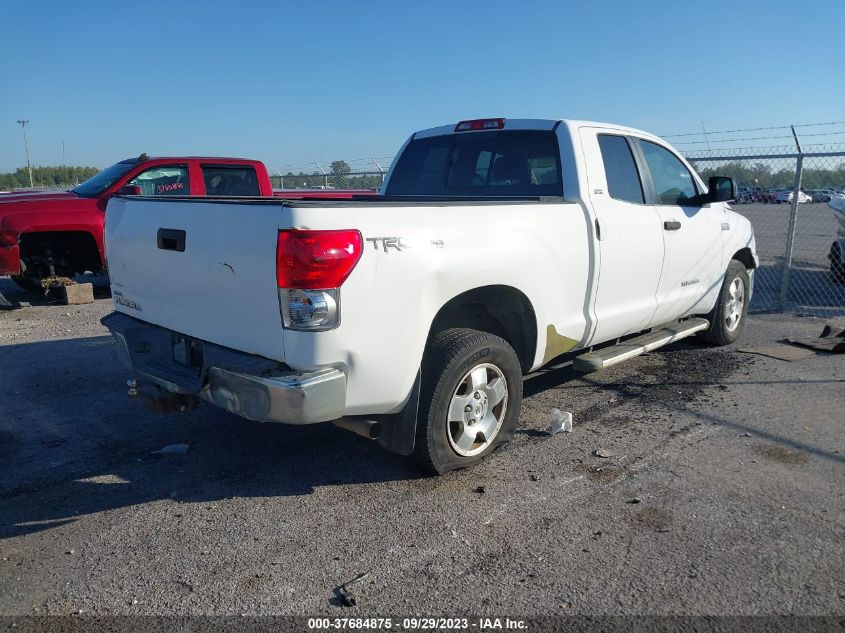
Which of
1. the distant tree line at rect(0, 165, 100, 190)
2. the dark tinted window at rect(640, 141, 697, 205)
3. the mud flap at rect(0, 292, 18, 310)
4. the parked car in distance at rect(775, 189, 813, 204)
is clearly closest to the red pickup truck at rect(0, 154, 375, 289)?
the mud flap at rect(0, 292, 18, 310)

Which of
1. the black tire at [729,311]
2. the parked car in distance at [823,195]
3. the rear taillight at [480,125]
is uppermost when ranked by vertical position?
the rear taillight at [480,125]

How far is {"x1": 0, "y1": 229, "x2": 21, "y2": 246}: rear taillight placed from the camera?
920cm

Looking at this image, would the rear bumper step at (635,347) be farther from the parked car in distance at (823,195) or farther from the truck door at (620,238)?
the parked car in distance at (823,195)

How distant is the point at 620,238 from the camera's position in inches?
196

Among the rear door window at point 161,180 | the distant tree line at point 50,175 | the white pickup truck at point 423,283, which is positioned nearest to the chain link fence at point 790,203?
the white pickup truck at point 423,283

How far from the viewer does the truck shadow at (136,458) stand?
12.8ft

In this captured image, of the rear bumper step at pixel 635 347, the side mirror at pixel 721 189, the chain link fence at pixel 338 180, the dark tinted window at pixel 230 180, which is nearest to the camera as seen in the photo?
the rear bumper step at pixel 635 347

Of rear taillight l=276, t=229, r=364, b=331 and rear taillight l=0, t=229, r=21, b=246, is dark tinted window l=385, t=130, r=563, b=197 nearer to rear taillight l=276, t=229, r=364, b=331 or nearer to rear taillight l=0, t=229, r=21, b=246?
rear taillight l=276, t=229, r=364, b=331

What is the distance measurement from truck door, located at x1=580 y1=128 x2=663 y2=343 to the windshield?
7.42 metres

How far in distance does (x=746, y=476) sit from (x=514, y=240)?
6.30ft

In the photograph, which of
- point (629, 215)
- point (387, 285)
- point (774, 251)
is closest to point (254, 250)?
point (387, 285)

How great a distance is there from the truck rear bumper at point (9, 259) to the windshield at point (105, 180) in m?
1.24

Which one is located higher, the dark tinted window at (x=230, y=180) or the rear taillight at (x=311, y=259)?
the dark tinted window at (x=230, y=180)

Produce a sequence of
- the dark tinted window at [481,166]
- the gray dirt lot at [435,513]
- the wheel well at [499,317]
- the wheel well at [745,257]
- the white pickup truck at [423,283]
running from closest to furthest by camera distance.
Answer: the gray dirt lot at [435,513] < the white pickup truck at [423,283] < the wheel well at [499,317] < the dark tinted window at [481,166] < the wheel well at [745,257]
